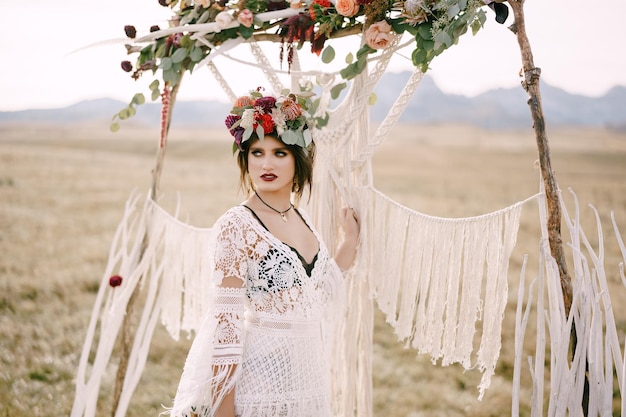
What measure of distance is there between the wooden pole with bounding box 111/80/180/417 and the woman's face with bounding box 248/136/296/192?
83 cm

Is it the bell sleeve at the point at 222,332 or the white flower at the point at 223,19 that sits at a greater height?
the white flower at the point at 223,19

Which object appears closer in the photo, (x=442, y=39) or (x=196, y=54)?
(x=442, y=39)

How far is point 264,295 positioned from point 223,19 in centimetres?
111

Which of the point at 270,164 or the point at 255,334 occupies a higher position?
the point at 270,164

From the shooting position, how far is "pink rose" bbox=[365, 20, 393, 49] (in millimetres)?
2139

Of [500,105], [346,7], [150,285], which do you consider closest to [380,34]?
[346,7]

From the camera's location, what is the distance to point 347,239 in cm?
239

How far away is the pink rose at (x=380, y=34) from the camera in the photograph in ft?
7.02

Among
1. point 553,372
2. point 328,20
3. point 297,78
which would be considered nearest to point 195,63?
point 297,78

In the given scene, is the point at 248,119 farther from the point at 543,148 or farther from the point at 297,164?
the point at 543,148

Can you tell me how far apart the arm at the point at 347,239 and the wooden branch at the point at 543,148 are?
0.75 m

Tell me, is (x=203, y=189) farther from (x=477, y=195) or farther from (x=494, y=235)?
(x=494, y=235)

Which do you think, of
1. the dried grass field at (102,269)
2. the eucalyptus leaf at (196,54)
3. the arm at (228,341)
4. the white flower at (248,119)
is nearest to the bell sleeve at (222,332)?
the arm at (228,341)

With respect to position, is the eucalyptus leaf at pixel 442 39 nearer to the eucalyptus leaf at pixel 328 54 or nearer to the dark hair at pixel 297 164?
the eucalyptus leaf at pixel 328 54
